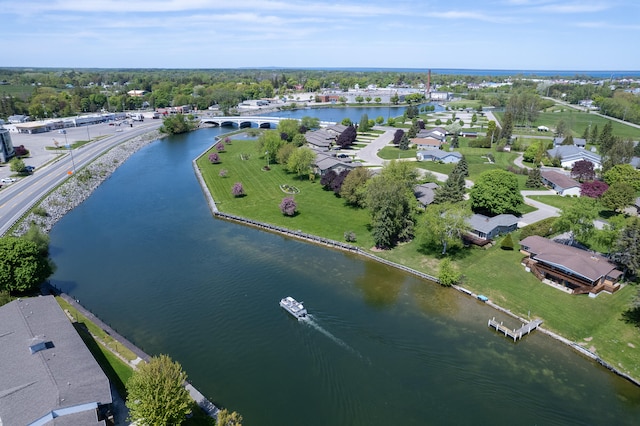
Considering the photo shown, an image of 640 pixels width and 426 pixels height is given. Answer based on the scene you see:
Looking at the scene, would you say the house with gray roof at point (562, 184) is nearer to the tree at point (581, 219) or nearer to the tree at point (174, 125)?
the tree at point (581, 219)

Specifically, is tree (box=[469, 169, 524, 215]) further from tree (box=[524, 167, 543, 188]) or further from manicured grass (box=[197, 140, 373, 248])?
tree (box=[524, 167, 543, 188])

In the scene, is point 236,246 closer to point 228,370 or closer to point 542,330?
point 228,370

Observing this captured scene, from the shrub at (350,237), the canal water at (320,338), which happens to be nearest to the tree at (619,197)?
the canal water at (320,338)

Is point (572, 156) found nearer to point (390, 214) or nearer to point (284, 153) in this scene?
point (390, 214)

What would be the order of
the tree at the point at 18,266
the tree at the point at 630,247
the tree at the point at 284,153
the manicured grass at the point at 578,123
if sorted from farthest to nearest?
1. the manicured grass at the point at 578,123
2. the tree at the point at 284,153
3. the tree at the point at 630,247
4. the tree at the point at 18,266

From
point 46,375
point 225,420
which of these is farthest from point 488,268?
point 46,375

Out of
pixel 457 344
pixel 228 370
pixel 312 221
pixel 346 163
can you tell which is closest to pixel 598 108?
pixel 346 163
